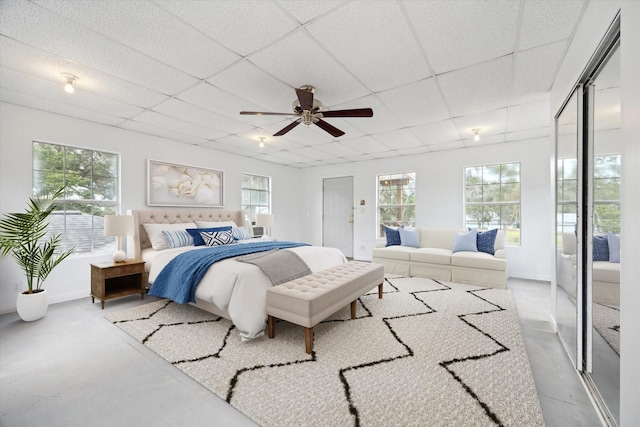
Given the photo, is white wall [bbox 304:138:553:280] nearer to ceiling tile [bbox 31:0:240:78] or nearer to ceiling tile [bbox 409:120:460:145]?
ceiling tile [bbox 409:120:460:145]

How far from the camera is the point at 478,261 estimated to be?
13.5 feet

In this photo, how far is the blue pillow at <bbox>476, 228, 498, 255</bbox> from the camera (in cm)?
443

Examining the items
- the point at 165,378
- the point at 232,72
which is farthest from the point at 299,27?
the point at 165,378

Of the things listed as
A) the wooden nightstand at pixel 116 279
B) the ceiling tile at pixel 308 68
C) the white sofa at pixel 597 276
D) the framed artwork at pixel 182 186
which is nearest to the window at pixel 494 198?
the white sofa at pixel 597 276

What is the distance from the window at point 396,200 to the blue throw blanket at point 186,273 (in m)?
3.70

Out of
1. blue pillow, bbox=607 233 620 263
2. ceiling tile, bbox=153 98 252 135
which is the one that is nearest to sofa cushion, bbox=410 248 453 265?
blue pillow, bbox=607 233 620 263

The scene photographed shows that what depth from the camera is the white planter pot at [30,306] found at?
9.14ft

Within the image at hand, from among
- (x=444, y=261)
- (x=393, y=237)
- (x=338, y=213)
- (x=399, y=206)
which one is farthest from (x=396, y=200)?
(x=444, y=261)

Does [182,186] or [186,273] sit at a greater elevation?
[182,186]

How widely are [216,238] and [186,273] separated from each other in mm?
1318

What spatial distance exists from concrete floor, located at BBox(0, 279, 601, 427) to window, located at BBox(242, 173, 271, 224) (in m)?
3.49

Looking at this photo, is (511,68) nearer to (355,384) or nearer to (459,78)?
(459,78)

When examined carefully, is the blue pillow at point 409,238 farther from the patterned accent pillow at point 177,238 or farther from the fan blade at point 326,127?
the patterned accent pillow at point 177,238

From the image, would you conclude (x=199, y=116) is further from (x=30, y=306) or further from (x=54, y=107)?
(x=30, y=306)
